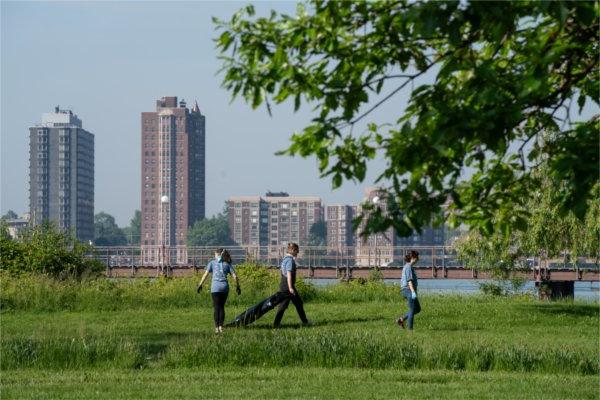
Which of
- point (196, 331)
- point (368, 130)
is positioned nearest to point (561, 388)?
point (368, 130)

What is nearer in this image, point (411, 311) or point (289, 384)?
point (289, 384)

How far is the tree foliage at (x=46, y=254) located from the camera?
35344mm

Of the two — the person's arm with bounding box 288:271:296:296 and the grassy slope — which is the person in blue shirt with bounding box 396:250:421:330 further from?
the grassy slope

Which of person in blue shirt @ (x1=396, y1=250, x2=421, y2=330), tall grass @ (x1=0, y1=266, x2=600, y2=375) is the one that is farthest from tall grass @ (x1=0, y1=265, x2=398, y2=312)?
person in blue shirt @ (x1=396, y1=250, x2=421, y2=330)

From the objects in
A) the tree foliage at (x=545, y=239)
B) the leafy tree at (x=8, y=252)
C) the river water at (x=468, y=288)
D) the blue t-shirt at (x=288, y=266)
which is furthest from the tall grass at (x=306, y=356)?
the leafy tree at (x=8, y=252)

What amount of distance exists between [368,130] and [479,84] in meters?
1.16

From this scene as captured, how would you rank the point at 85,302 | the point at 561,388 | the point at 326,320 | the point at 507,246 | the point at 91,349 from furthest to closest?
1. the point at 507,246
2. the point at 85,302
3. the point at 326,320
4. the point at 91,349
5. the point at 561,388

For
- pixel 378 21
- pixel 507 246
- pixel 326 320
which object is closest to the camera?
pixel 378 21

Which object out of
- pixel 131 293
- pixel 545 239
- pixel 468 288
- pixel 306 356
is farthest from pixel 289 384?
pixel 468 288

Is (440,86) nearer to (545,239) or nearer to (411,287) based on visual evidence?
(411,287)

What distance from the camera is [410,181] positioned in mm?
7875

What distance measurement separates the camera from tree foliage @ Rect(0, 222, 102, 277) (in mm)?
35344

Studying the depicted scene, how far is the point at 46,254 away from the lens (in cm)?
3556

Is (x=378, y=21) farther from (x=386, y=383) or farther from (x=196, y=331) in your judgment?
(x=196, y=331)
